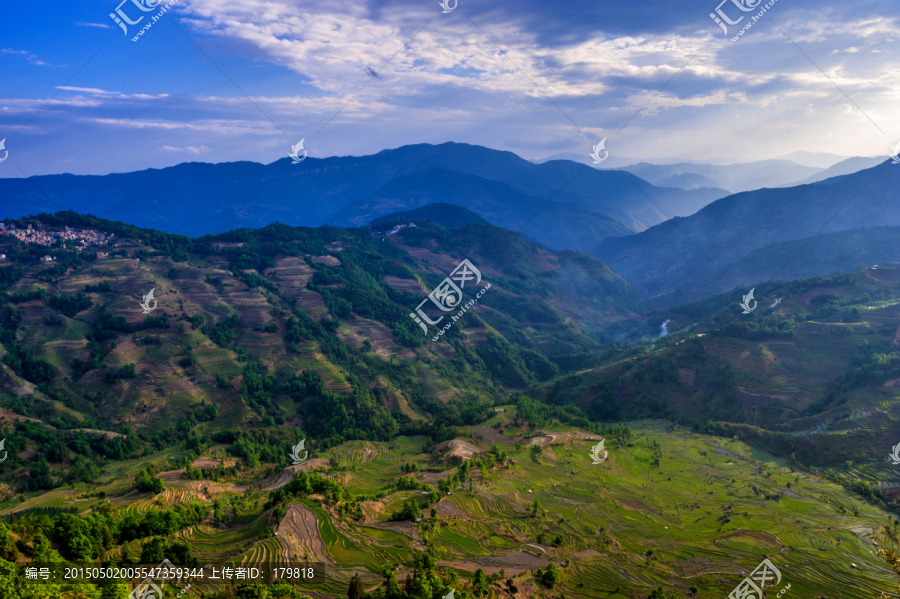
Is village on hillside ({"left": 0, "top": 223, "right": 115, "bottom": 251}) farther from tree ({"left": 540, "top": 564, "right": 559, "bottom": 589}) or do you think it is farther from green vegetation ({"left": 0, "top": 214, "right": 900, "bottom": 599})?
tree ({"left": 540, "top": 564, "right": 559, "bottom": 589})

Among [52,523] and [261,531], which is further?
[261,531]

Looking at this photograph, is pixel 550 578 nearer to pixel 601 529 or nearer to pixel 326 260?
pixel 601 529

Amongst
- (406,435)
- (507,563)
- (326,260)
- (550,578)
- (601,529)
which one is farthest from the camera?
(326,260)

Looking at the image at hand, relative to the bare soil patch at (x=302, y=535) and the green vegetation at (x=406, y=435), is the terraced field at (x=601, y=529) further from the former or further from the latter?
the green vegetation at (x=406, y=435)

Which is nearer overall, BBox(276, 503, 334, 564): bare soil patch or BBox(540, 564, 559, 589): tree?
BBox(540, 564, 559, 589): tree

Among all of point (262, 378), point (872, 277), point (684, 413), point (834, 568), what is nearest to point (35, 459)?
point (262, 378)

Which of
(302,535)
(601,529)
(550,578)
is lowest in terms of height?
(601,529)

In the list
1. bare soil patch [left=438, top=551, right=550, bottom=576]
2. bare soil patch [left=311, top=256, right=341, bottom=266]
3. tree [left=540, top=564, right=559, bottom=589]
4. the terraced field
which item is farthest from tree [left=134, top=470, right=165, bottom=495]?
bare soil patch [left=311, top=256, right=341, bottom=266]

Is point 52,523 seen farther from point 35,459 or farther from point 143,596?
point 35,459

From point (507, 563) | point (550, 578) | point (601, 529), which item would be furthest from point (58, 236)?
point (601, 529)

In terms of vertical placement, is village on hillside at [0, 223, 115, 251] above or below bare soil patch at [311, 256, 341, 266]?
above

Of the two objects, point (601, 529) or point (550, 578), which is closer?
point (550, 578)
